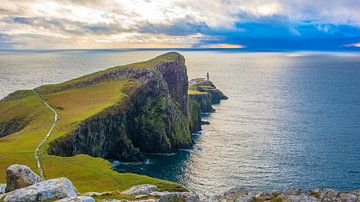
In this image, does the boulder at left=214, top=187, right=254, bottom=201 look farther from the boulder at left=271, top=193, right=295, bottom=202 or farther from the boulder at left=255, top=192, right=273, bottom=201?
the boulder at left=271, top=193, right=295, bottom=202

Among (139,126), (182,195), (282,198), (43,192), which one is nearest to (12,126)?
(139,126)

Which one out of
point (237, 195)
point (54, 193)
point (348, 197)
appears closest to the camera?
point (348, 197)

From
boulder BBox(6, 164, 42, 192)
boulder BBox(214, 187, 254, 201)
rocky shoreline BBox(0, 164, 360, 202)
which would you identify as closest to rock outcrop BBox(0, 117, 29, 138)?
boulder BBox(6, 164, 42, 192)

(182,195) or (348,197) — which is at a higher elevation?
(348,197)

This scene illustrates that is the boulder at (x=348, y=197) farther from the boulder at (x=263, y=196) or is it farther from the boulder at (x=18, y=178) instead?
the boulder at (x=18, y=178)

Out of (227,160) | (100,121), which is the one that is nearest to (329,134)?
(227,160)

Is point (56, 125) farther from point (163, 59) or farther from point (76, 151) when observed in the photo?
point (163, 59)

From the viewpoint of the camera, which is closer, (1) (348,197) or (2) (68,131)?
(1) (348,197)

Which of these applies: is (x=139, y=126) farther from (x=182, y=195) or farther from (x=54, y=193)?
(x=182, y=195)
